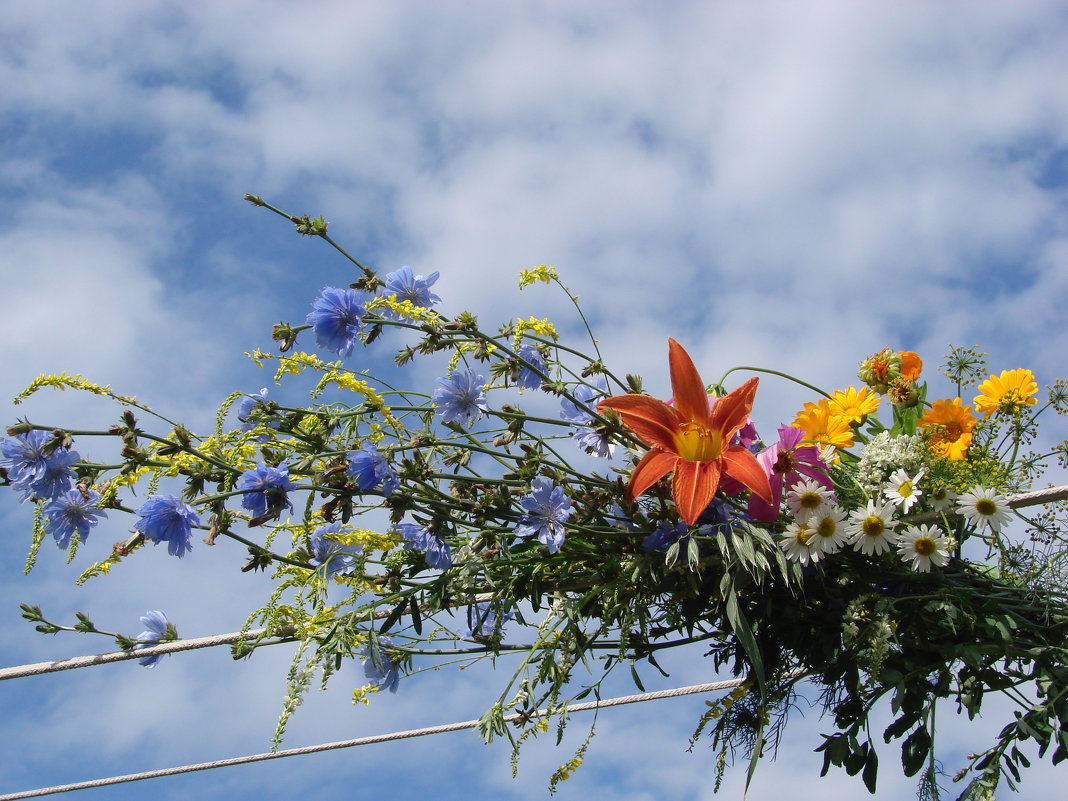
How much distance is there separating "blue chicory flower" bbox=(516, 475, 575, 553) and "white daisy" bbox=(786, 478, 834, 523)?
0.92 feet

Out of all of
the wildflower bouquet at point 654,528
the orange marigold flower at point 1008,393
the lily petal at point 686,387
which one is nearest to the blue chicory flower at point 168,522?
the wildflower bouquet at point 654,528

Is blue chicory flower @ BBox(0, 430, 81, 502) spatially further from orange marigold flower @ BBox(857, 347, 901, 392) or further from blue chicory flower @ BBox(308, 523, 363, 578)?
orange marigold flower @ BBox(857, 347, 901, 392)

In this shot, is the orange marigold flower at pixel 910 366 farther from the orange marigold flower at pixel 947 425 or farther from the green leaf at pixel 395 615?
the green leaf at pixel 395 615

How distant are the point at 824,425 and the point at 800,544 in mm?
212

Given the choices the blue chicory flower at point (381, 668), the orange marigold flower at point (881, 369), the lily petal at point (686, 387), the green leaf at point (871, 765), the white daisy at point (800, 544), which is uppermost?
the orange marigold flower at point (881, 369)

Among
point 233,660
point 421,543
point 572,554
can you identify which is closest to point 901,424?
point 572,554

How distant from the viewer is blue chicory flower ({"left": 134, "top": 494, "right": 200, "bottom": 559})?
3.84ft

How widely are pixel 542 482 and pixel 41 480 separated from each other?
63 cm

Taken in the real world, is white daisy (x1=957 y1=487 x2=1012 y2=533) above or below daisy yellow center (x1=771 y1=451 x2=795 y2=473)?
below

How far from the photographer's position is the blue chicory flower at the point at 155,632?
1.65 m

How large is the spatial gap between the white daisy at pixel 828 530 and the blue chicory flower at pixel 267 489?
642 millimetres

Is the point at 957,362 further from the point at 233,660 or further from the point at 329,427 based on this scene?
the point at 233,660

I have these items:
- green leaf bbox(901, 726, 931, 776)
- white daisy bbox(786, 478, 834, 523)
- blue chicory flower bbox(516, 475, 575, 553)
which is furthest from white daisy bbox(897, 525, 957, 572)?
blue chicory flower bbox(516, 475, 575, 553)

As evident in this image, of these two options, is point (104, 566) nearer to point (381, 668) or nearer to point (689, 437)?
point (381, 668)
